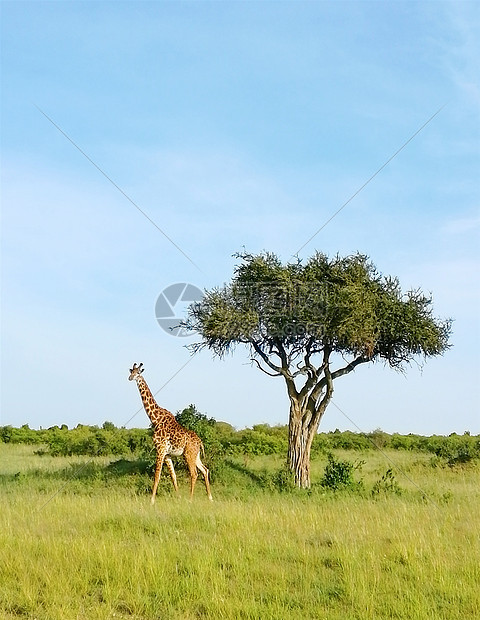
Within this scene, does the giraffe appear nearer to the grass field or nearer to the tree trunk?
the grass field

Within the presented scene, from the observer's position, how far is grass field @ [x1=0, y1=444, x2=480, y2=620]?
8.67m

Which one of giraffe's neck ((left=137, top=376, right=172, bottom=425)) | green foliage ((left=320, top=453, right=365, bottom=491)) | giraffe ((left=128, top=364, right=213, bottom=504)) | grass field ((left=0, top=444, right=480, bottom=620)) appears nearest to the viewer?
grass field ((left=0, top=444, right=480, bottom=620))

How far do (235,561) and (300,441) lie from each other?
11.7 m

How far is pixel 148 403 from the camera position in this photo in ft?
58.5

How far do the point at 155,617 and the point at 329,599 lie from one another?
2197mm

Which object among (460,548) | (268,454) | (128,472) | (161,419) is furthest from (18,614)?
(268,454)

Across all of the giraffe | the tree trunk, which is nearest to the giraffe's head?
the giraffe

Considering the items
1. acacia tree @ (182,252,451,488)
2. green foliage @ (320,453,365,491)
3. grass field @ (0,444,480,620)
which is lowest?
grass field @ (0,444,480,620)

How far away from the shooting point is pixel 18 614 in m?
8.56

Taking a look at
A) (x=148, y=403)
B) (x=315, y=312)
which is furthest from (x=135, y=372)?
(x=315, y=312)

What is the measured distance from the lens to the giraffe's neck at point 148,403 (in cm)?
1770

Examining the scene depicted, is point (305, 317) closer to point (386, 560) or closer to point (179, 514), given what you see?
point (179, 514)

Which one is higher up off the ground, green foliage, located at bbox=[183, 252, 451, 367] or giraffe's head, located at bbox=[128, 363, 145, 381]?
green foliage, located at bbox=[183, 252, 451, 367]

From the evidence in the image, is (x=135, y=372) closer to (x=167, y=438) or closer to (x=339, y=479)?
(x=167, y=438)
